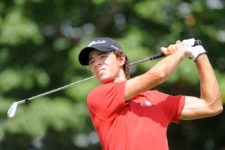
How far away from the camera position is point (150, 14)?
10.6 m

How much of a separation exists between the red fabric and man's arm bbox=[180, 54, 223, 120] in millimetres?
113

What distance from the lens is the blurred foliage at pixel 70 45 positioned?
10.6 meters

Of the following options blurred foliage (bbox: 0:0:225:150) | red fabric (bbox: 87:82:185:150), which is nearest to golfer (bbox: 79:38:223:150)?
red fabric (bbox: 87:82:185:150)

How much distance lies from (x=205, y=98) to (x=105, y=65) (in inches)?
22.4

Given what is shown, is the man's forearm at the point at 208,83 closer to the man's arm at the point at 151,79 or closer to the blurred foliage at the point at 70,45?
the man's arm at the point at 151,79

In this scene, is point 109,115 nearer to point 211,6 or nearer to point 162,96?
point 162,96

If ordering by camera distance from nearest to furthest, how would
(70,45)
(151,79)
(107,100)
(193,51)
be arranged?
(151,79), (107,100), (193,51), (70,45)

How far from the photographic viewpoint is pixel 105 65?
4.52 metres

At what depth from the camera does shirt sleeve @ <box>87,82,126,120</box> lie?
4398 mm

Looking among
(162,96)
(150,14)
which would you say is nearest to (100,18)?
(150,14)

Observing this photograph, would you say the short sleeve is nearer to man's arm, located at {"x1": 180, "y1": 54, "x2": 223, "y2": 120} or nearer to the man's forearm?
man's arm, located at {"x1": 180, "y1": 54, "x2": 223, "y2": 120}

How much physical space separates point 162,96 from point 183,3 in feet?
21.1

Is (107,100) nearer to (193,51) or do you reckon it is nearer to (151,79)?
(151,79)

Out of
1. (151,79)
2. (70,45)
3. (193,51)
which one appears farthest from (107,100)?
(70,45)
